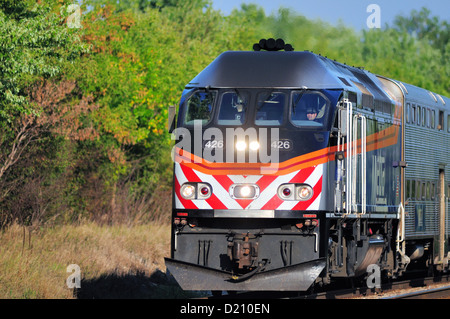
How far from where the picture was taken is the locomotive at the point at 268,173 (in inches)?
518

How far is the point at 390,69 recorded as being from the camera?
5828cm

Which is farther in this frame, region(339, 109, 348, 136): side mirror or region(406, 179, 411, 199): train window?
region(406, 179, 411, 199): train window

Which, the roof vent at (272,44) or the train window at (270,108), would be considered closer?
the train window at (270,108)

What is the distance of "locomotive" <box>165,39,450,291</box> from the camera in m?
13.1

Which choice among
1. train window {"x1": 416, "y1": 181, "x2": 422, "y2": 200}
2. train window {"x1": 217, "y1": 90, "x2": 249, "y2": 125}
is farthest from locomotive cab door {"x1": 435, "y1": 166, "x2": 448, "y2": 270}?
train window {"x1": 217, "y1": 90, "x2": 249, "y2": 125}

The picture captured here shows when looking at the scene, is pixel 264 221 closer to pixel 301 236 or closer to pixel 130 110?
pixel 301 236

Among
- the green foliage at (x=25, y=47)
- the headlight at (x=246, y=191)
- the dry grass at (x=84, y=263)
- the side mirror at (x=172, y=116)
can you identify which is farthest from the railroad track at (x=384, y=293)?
the green foliage at (x=25, y=47)

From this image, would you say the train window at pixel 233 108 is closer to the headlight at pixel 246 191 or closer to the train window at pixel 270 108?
the train window at pixel 270 108

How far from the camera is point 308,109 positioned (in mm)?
13625

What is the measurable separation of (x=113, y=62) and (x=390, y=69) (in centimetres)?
3586

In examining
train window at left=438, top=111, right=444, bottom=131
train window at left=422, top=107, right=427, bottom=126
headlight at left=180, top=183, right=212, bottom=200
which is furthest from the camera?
train window at left=438, top=111, right=444, bottom=131

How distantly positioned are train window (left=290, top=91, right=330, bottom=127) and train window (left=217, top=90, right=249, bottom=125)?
755 mm

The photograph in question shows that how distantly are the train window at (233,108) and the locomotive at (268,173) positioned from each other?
2 cm

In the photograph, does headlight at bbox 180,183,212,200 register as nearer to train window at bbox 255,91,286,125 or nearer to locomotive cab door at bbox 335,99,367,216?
train window at bbox 255,91,286,125
